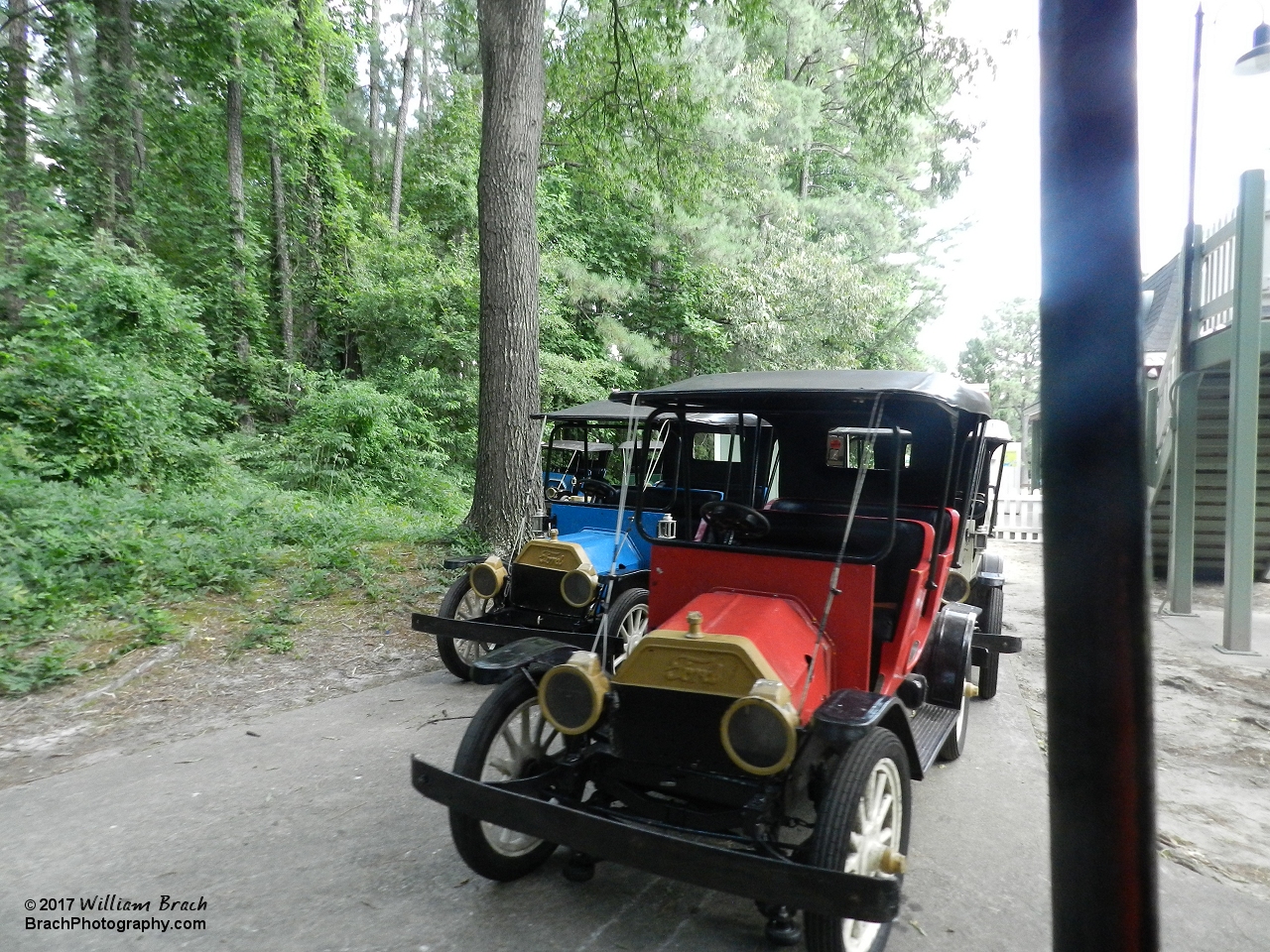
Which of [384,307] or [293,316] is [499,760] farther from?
[293,316]

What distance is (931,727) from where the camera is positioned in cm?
394

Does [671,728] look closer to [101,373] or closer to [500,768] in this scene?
[500,768]

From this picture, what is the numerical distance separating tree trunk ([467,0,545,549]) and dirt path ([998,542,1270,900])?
515 cm

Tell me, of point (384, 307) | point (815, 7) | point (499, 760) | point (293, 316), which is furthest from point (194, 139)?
point (499, 760)

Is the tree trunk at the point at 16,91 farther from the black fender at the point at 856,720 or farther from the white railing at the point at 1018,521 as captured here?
the white railing at the point at 1018,521

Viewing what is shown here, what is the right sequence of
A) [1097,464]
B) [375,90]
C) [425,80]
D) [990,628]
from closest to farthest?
1. [1097,464]
2. [990,628]
3. [375,90]
4. [425,80]

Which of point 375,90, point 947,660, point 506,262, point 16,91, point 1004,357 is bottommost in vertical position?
point 947,660

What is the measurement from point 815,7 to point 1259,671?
19727 millimetres

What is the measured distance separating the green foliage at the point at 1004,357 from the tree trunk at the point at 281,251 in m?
43.8

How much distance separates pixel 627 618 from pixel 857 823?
309cm

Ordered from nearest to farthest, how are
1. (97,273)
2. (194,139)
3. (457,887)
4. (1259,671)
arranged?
(457,887), (1259,671), (97,273), (194,139)

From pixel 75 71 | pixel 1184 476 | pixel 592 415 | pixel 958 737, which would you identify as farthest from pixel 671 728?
pixel 75 71

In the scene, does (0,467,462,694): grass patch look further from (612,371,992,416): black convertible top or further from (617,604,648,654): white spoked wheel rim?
(612,371,992,416): black convertible top

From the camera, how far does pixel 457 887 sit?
309 centimetres
